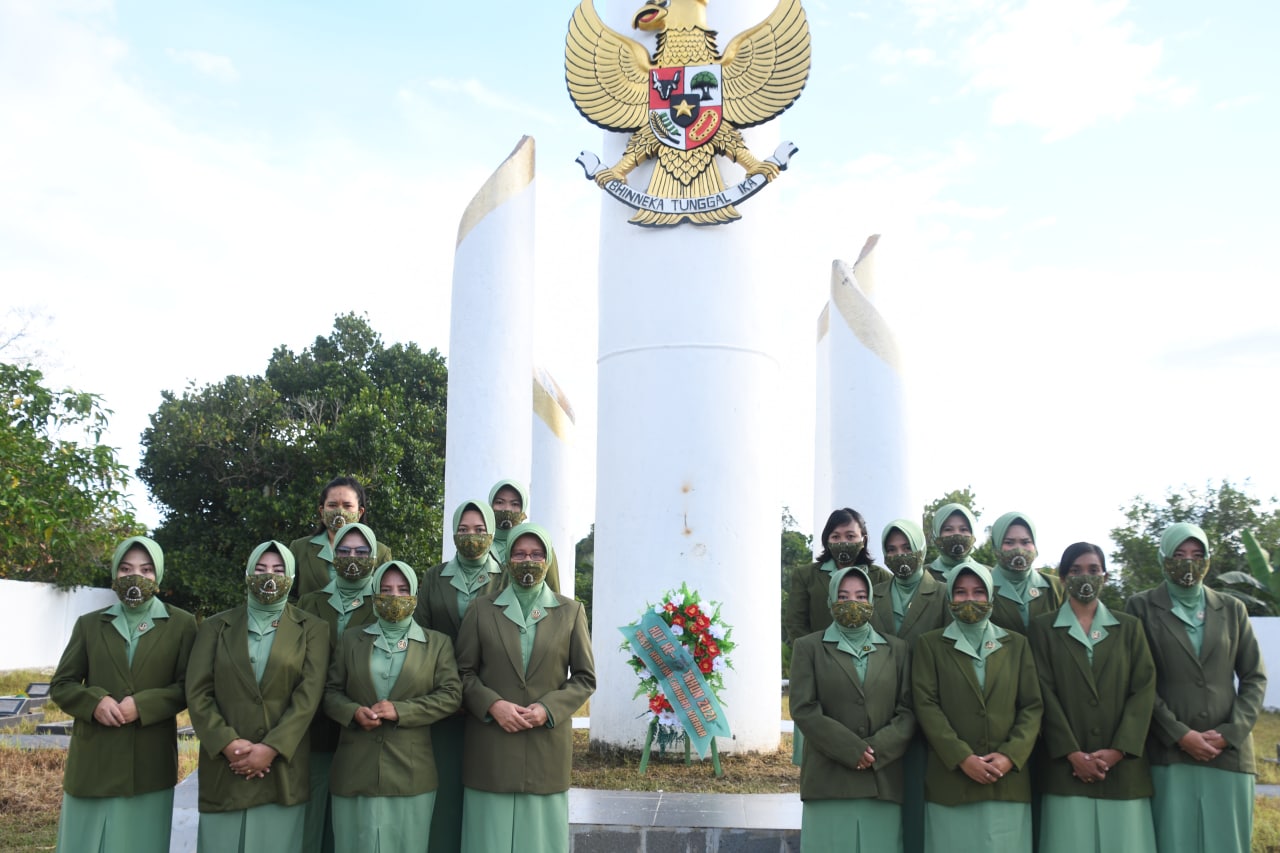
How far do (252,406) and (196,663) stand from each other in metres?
19.2

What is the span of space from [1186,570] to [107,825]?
199 inches

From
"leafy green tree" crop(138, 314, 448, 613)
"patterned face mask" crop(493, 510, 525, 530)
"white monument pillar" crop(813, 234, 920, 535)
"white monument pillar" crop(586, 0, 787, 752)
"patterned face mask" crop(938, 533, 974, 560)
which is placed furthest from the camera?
"leafy green tree" crop(138, 314, 448, 613)

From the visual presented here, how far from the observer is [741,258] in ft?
31.5

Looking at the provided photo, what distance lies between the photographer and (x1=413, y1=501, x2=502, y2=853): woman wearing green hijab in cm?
529

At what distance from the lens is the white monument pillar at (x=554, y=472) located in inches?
525

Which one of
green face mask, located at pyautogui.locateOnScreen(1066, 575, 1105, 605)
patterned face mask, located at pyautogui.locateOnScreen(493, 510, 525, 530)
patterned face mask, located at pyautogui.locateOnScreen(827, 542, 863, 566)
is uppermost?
patterned face mask, located at pyautogui.locateOnScreen(493, 510, 525, 530)

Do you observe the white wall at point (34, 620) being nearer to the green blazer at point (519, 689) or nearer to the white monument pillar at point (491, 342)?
the white monument pillar at point (491, 342)

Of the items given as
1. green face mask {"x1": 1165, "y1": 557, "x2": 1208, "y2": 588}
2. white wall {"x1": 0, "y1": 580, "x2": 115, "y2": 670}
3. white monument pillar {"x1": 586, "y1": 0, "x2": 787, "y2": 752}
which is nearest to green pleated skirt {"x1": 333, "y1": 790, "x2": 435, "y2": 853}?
green face mask {"x1": 1165, "y1": 557, "x2": 1208, "y2": 588}

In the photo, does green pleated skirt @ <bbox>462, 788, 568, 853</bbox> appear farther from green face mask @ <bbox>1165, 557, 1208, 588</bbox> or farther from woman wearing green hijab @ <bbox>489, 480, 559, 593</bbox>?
green face mask @ <bbox>1165, 557, 1208, 588</bbox>

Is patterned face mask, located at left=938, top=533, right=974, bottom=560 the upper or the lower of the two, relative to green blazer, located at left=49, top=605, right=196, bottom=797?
upper

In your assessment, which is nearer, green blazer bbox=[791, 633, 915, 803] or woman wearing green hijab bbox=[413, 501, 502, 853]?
green blazer bbox=[791, 633, 915, 803]

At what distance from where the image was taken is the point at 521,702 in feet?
16.4

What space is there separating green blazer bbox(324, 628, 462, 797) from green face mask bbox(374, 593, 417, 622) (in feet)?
0.42

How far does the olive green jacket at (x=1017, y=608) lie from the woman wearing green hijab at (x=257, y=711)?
3.24 m
